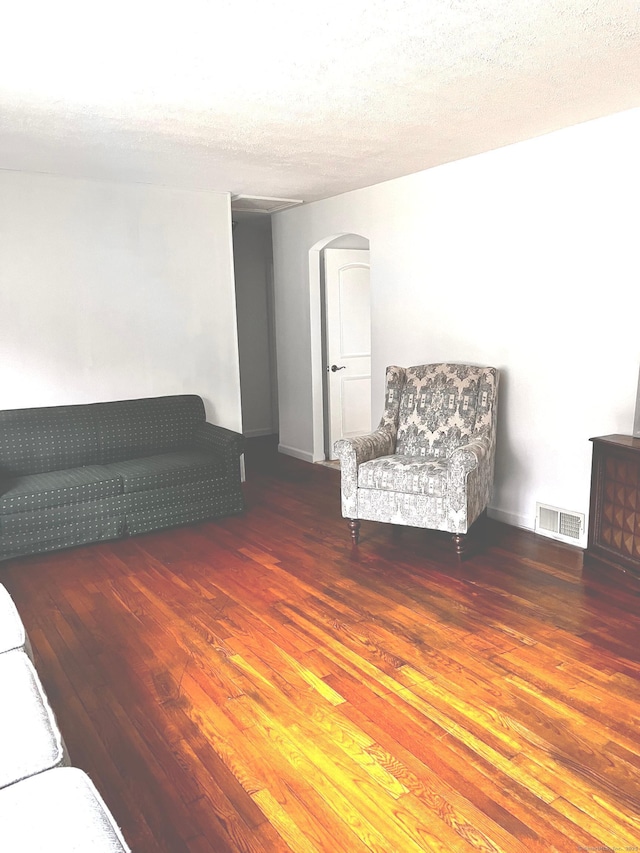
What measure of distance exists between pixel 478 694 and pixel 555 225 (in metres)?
2.71

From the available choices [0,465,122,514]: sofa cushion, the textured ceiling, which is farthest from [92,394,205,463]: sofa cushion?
the textured ceiling

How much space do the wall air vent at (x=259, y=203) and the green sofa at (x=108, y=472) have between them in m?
1.82

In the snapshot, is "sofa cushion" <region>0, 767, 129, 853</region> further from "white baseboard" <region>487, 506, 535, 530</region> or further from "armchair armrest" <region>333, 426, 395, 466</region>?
"white baseboard" <region>487, 506, 535, 530</region>

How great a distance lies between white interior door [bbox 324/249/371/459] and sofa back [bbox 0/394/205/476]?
1611 millimetres

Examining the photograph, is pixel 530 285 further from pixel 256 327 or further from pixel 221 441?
pixel 256 327

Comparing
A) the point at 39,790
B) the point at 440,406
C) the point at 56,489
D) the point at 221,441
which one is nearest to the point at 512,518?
the point at 440,406

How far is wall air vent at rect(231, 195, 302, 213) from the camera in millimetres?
5555

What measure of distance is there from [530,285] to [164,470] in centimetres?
261

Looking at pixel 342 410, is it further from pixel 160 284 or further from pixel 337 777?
pixel 337 777

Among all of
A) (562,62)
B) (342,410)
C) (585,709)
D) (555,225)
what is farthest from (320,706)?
(342,410)

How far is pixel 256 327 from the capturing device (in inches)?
304

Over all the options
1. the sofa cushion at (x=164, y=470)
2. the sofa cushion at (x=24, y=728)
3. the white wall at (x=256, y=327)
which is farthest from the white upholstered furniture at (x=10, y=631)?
the white wall at (x=256, y=327)

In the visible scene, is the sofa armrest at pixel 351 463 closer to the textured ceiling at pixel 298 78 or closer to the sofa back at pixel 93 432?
the sofa back at pixel 93 432

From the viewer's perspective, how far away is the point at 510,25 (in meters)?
2.32
